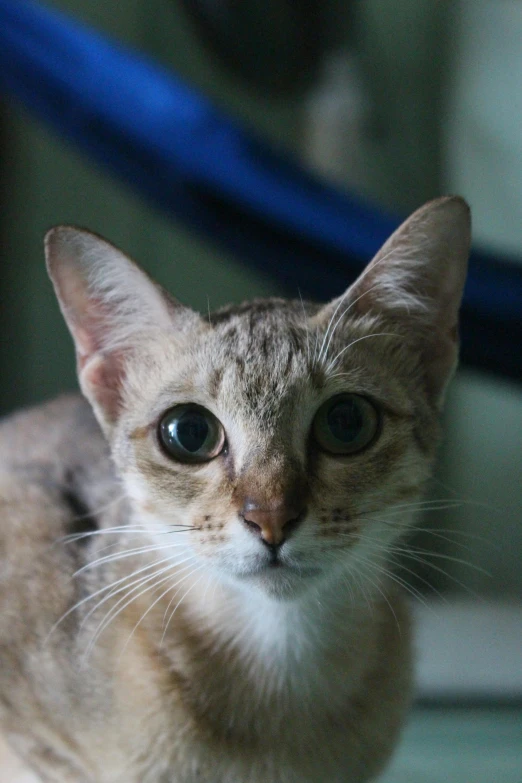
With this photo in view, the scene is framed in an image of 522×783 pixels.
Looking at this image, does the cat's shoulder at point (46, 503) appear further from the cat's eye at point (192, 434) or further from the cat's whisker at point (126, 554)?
the cat's eye at point (192, 434)

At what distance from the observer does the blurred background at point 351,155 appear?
95.0 inches

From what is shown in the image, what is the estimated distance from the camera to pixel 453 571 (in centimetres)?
267

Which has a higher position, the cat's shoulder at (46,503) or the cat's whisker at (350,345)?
the cat's whisker at (350,345)

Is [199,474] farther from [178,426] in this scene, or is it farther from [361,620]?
[361,620]

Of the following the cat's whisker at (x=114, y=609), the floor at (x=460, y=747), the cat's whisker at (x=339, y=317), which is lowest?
the floor at (x=460, y=747)

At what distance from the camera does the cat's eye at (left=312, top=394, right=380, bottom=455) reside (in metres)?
0.98

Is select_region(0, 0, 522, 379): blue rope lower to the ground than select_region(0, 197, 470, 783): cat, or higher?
higher

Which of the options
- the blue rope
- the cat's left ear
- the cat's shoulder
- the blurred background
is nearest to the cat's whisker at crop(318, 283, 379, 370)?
the cat's left ear

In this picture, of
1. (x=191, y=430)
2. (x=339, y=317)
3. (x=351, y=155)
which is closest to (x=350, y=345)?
(x=339, y=317)

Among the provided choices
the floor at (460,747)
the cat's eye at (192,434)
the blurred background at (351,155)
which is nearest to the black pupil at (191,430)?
the cat's eye at (192,434)

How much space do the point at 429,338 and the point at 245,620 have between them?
0.43 m

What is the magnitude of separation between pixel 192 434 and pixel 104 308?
0.23 m

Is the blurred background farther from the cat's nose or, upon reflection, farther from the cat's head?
the cat's nose

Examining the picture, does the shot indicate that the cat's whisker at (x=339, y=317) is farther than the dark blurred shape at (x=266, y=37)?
No
